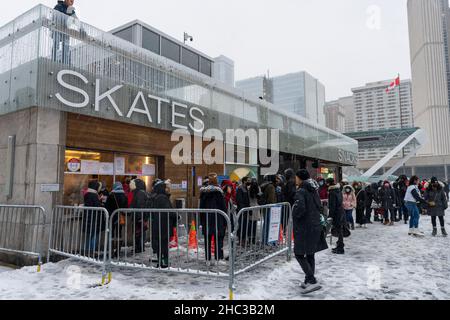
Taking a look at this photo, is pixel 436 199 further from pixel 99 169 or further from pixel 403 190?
pixel 99 169

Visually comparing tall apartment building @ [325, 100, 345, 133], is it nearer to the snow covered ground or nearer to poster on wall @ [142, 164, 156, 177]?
poster on wall @ [142, 164, 156, 177]

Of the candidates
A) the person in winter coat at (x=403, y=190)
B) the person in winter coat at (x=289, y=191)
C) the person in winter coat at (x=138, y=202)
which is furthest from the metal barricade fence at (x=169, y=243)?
the person in winter coat at (x=403, y=190)

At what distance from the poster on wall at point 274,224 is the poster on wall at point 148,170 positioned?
4.84 m

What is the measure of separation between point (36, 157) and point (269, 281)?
5523 millimetres

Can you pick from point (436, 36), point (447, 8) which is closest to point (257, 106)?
point (436, 36)

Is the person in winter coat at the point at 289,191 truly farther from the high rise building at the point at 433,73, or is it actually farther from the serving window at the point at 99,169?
the high rise building at the point at 433,73

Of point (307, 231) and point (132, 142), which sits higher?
point (132, 142)

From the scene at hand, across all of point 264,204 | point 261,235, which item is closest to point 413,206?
point 264,204

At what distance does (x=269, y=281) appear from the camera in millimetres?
5301

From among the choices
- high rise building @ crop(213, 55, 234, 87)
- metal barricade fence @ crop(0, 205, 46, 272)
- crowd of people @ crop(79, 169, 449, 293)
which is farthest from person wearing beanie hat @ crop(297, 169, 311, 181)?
high rise building @ crop(213, 55, 234, 87)

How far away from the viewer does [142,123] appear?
8867 millimetres

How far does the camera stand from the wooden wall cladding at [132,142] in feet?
25.1

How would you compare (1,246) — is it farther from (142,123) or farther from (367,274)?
(367,274)

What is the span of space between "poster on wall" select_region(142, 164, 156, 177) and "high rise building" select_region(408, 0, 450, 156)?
426ft
